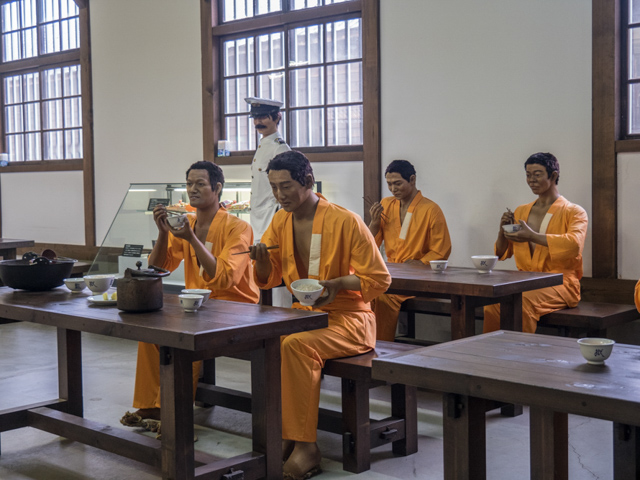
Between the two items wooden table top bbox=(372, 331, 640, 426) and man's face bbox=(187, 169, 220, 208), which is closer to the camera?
wooden table top bbox=(372, 331, 640, 426)

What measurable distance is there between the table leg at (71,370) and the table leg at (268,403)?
1.21 meters

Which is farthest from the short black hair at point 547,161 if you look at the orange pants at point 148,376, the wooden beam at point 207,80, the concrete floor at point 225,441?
the wooden beam at point 207,80

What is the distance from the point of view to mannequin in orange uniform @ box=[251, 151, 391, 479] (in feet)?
10.2

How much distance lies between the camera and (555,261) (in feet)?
15.0

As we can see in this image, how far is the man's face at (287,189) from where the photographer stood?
3.38m

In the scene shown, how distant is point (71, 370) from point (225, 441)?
0.83 meters

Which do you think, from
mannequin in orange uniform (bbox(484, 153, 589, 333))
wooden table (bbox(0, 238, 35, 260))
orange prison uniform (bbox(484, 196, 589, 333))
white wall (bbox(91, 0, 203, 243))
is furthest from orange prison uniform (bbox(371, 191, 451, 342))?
wooden table (bbox(0, 238, 35, 260))

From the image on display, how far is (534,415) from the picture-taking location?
2.16 m

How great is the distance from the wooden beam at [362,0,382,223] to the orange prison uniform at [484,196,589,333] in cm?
157

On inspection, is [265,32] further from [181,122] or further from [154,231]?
[154,231]

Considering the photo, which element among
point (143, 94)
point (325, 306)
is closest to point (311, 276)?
point (325, 306)

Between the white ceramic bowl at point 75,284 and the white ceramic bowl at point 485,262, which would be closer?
the white ceramic bowl at point 75,284

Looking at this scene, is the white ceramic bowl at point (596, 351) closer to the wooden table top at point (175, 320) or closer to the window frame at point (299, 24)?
the wooden table top at point (175, 320)

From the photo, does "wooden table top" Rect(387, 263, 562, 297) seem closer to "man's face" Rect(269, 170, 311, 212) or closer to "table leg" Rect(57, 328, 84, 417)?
"man's face" Rect(269, 170, 311, 212)
